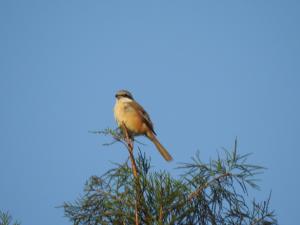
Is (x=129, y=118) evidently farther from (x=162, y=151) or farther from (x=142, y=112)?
(x=162, y=151)

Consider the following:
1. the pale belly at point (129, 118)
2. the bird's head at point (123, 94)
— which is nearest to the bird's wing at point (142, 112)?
the pale belly at point (129, 118)

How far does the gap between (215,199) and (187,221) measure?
34cm

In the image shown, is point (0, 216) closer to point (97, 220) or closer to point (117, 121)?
point (97, 220)

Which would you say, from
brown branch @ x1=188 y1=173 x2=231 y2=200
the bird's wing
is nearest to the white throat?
the bird's wing

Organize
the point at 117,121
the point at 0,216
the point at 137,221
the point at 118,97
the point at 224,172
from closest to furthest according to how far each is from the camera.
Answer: the point at 137,221 < the point at 224,172 < the point at 0,216 < the point at 117,121 < the point at 118,97

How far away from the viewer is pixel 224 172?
11.3 ft

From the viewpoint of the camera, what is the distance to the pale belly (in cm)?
830

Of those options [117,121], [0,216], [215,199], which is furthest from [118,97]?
[215,199]

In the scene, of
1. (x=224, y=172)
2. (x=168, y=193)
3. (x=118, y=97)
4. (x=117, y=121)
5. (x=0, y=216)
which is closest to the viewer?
(x=168, y=193)

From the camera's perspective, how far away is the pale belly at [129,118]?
8.30m

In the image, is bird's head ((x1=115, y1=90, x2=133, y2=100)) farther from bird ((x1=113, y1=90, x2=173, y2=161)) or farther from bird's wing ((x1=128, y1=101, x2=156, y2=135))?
bird's wing ((x1=128, y1=101, x2=156, y2=135))

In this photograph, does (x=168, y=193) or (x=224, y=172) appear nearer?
(x=168, y=193)

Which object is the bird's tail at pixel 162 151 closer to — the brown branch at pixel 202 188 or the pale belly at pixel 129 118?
the pale belly at pixel 129 118

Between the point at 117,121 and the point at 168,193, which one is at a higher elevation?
the point at 117,121
